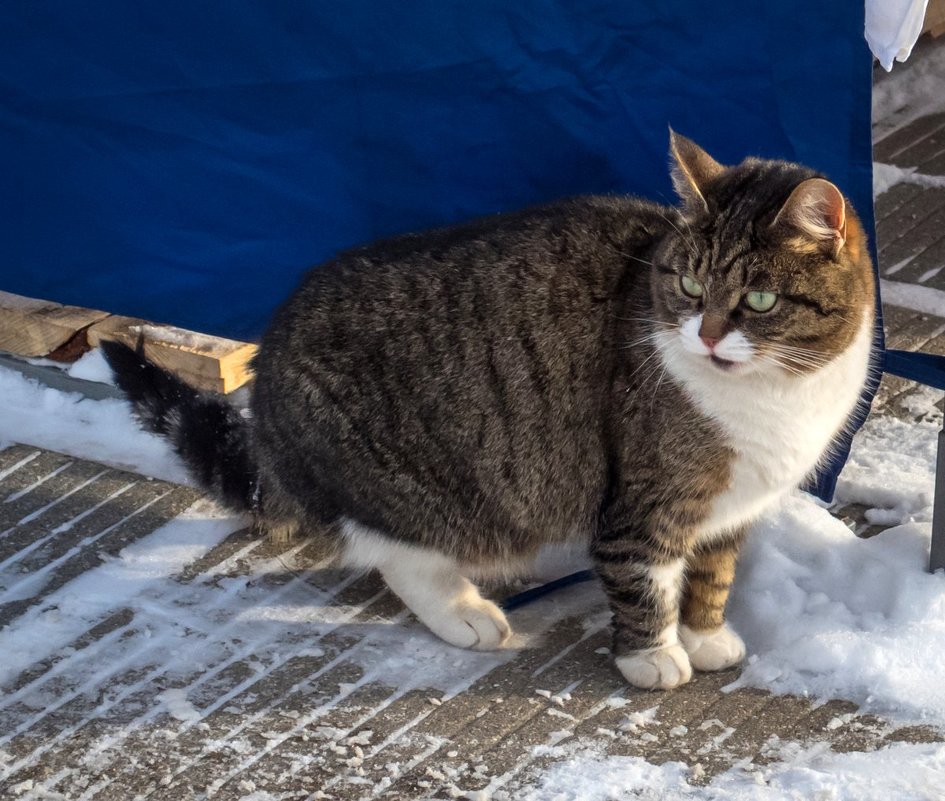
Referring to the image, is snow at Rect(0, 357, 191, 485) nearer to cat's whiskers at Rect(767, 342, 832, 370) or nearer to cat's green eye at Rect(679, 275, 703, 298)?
cat's green eye at Rect(679, 275, 703, 298)

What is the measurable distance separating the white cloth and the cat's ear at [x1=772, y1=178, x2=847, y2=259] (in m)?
0.45

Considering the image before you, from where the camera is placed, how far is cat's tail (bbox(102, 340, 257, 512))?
3.02m

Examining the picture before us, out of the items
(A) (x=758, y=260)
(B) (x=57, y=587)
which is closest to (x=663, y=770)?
(A) (x=758, y=260)

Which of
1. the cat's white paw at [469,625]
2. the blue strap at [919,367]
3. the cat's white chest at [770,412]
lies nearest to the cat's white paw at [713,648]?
the cat's white chest at [770,412]

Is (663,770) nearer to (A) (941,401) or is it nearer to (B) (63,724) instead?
(B) (63,724)

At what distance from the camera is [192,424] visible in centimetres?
303

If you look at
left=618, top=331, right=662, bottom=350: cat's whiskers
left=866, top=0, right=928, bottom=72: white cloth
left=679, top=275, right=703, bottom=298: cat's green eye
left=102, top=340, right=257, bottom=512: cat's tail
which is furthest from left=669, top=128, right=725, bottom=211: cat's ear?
left=102, top=340, right=257, bottom=512: cat's tail

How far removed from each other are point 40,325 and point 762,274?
7.18 ft

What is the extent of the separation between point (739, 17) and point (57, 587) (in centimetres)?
201

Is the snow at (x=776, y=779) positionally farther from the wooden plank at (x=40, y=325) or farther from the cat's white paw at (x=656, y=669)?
the wooden plank at (x=40, y=325)

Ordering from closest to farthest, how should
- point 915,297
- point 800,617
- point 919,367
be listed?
point 800,617 < point 919,367 < point 915,297

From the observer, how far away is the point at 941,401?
3.52 m

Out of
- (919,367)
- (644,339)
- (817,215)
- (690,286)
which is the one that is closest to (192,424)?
(644,339)

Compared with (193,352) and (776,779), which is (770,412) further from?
(193,352)
